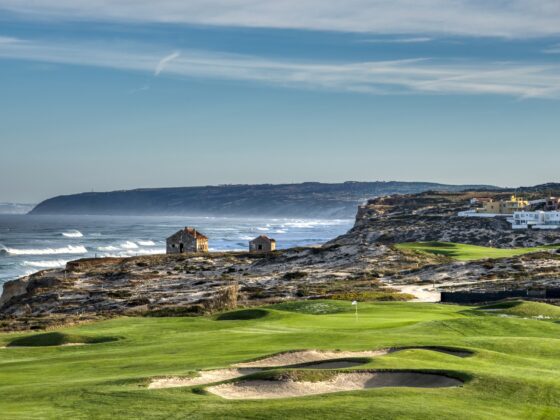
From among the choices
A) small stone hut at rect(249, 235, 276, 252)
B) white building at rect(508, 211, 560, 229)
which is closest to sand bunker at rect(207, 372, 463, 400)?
small stone hut at rect(249, 235, 276, 252)

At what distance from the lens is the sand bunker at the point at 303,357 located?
24.4m

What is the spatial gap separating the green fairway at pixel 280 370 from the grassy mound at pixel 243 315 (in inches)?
4.3

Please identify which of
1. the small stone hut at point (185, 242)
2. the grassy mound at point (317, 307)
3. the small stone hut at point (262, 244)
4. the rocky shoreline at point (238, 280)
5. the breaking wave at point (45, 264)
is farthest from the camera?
the breaking wave at point (45, 264)

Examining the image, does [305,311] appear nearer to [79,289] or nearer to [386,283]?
[386,283]

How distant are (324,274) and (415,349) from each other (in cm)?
5962

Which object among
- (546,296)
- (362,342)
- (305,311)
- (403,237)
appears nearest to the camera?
(362,342)

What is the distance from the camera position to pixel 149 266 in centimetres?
9812

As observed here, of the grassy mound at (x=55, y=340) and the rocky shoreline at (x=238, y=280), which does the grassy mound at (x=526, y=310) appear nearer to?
the rocky shoreline at (x=238, y=280)

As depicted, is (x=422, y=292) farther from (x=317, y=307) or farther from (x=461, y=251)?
(x=461, y=251)

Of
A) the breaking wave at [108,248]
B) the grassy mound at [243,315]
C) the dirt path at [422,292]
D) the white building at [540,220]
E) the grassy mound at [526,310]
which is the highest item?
the white building at [540,220]

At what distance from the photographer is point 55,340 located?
34688mm

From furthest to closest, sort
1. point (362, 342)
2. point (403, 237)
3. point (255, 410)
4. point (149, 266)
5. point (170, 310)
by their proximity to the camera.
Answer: point (403, 237) → point (149, 266) → point (170, 310) → point (362, 342) → point (255, 410)

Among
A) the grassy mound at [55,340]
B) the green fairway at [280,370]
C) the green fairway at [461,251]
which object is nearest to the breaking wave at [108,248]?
the green fairway at [461,251]

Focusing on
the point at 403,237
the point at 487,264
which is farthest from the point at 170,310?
the point at 403,237
